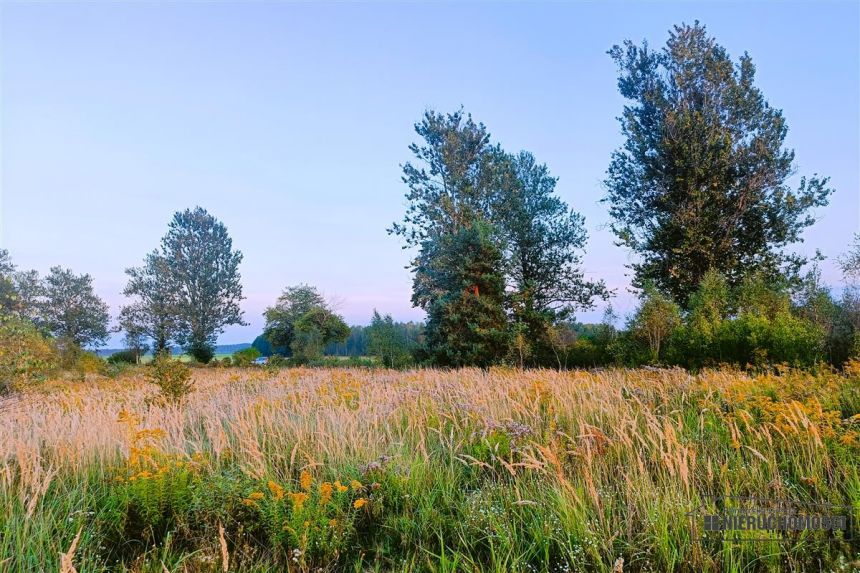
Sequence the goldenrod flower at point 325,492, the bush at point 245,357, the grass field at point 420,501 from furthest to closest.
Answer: the bush at point 245,357 → the goldenrod flower at point 325,492 → the grass field at point 420,501

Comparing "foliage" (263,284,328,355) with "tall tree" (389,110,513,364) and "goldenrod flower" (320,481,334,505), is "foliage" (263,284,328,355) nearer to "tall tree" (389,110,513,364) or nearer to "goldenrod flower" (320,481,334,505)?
"tall tree" (389,110,513,364)

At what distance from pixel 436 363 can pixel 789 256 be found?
579 inches

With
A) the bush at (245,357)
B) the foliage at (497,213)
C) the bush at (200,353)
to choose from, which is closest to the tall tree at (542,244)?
the foliage at (497,213)

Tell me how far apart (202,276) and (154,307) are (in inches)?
172

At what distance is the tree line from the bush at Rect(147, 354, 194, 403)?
6.64 metres

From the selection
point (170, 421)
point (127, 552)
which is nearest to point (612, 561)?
point (127, 552)

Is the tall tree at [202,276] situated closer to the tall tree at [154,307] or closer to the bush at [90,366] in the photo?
the tall tree at [154,307]

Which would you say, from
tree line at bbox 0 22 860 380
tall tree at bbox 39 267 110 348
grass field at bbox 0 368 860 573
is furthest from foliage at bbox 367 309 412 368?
tall tree at bbox 39 267 110 348

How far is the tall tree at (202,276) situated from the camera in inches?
1492

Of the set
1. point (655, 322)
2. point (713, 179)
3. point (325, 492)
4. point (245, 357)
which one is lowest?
point (325, 492)

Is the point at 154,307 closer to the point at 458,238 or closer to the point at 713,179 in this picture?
the point at 458,238

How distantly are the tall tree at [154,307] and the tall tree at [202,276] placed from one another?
405mm

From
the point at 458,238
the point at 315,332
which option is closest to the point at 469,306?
the point at 458,238

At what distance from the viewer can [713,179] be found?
1777cm
